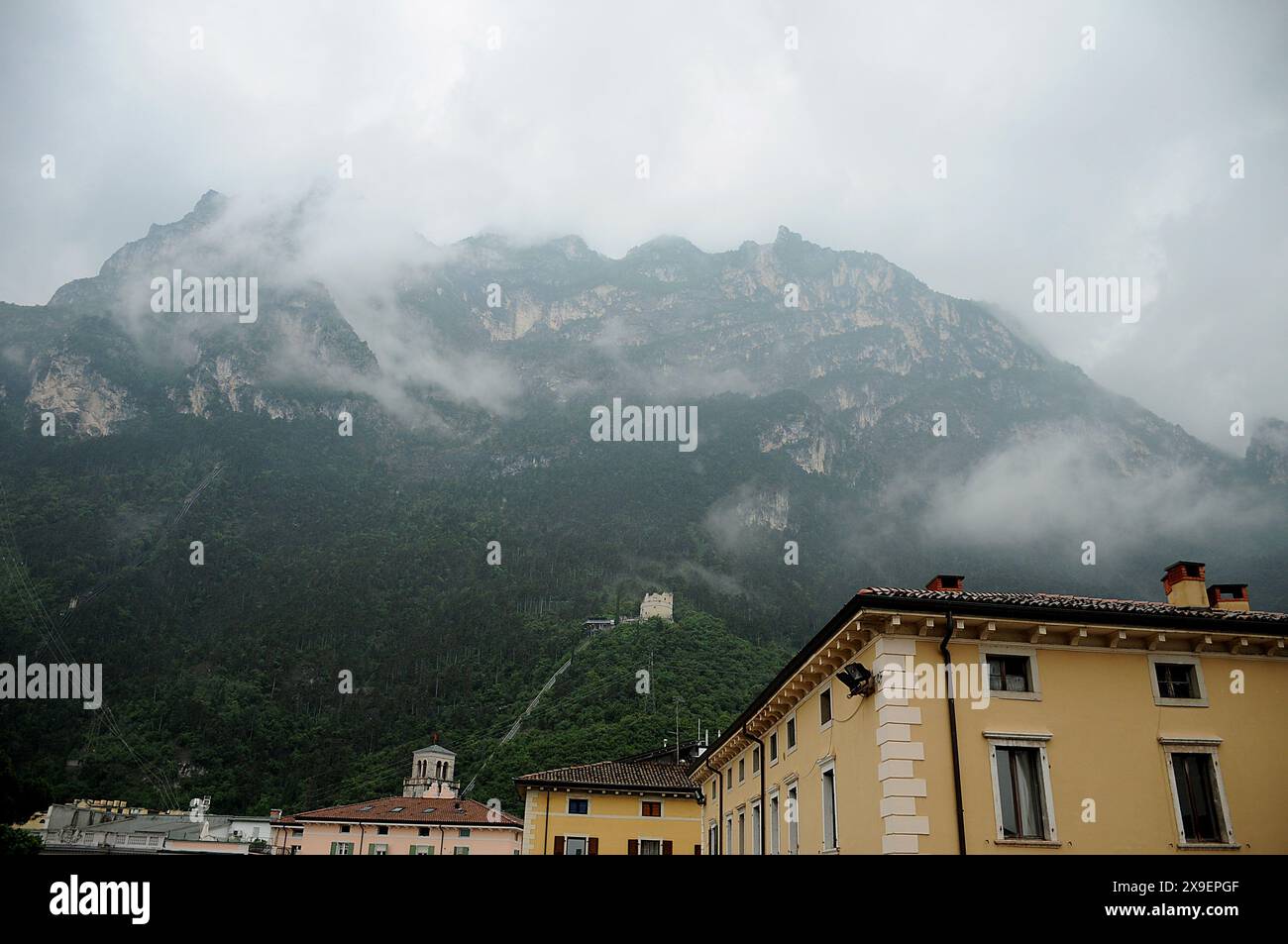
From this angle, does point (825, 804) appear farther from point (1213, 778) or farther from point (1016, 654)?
point (1213, 778)

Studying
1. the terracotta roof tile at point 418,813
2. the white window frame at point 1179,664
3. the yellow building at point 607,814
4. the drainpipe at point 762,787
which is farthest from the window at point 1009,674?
the terracotta roof tile at point 418,813

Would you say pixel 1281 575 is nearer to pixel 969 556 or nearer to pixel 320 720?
pixel 969 556

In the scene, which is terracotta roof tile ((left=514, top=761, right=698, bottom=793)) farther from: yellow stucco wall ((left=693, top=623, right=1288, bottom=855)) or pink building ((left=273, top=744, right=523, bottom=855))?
yellow stucco wall ((left=693, top=623, right=1288, bottom=855))

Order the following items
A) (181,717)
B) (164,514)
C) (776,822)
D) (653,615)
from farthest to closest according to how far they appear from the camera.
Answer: (164,514), (653,615), (181,717), (776,822)

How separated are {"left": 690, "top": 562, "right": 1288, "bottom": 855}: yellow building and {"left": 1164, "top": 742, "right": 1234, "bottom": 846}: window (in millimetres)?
35

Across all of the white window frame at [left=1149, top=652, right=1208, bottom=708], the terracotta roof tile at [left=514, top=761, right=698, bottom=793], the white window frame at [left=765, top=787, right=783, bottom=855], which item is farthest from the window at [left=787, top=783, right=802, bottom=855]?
the terracotta roof tile at [left=514, top=761, right=698, bottom=793]

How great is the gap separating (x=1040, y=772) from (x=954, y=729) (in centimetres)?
200

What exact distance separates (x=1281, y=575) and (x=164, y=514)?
214935 mm

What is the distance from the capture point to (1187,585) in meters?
21.5

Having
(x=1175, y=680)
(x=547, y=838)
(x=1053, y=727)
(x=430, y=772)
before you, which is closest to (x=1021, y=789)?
(x=1053, y=727)

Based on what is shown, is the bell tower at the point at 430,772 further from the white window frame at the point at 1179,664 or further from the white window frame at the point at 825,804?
the white window frame at the point at 1179,664

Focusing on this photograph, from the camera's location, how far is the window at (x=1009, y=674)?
56.1ft
